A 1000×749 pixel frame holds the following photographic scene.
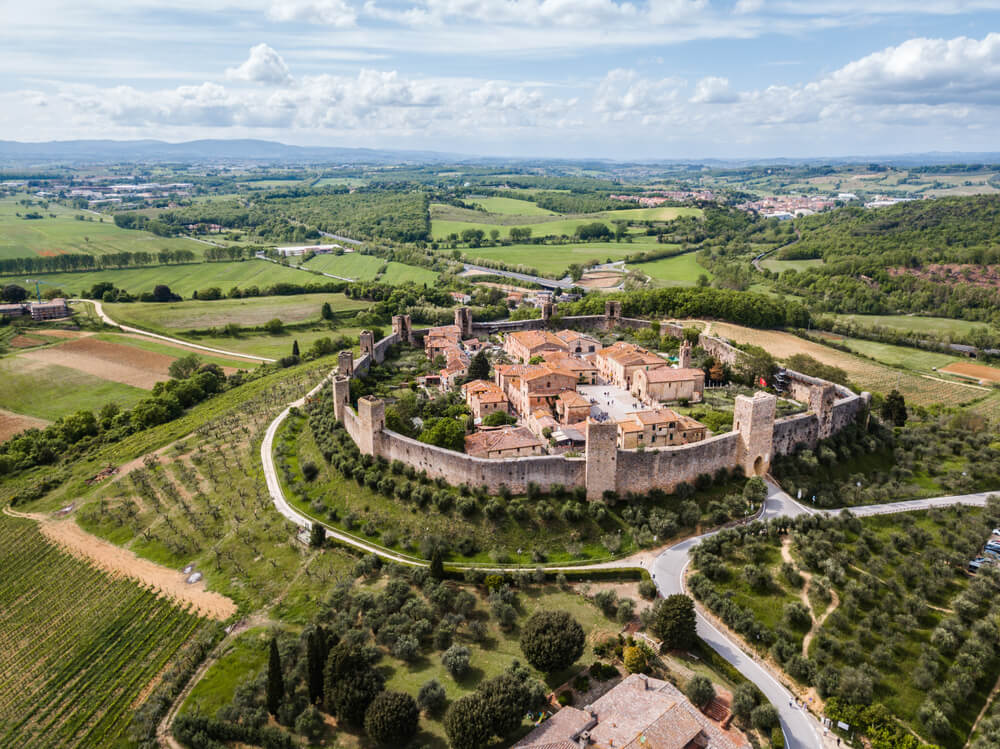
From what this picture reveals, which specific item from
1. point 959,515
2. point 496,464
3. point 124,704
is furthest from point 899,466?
point 124,704

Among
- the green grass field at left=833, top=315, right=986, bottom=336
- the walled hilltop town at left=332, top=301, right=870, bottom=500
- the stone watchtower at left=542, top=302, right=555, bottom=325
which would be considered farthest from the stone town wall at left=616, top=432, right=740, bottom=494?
the green grass field at left=833, top=315, right=986, bottom=336

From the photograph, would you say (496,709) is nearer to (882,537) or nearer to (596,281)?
(882,537)

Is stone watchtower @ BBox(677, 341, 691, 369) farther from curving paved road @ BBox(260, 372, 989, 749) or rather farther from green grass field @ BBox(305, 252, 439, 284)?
green grass field @ BBox(305, 252, 439, 284)

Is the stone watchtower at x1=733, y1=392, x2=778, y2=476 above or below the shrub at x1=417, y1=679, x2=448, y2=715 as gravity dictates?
above

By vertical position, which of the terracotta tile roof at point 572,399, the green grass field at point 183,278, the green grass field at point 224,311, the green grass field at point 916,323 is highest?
the terracotta tile roof at point 572,399

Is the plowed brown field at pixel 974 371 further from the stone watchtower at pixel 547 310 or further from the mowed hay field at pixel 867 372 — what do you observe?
the stone watchtower at pixel 547 310

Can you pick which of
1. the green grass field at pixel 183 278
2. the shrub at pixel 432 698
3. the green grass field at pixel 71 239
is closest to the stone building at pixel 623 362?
the shrub at pixel 432 698
